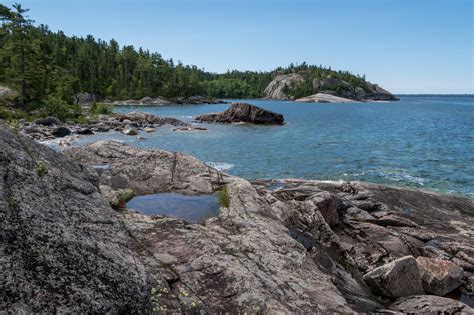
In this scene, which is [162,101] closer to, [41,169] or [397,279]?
[397,279]

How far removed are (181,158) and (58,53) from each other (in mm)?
162693

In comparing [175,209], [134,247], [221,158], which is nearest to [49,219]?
[134,247]

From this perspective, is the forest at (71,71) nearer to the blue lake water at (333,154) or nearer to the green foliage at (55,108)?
the green foliage at (55,108)

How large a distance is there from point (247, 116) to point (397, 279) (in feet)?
241

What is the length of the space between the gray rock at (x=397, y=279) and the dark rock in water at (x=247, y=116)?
233ft

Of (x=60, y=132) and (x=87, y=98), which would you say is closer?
(x=60, y=132)

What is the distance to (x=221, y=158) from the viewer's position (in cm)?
4119

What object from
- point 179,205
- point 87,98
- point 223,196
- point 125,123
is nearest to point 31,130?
point 125,123

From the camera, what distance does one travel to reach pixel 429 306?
36.6 ft

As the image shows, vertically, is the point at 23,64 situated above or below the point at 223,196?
above

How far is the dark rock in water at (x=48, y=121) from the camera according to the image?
54.8m

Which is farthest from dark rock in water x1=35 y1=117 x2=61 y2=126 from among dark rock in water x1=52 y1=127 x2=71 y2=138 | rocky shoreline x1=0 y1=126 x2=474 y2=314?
rocky shoreline x1=0 y1=126 x2=474 y2=314

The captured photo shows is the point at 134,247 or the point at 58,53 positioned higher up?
the point at 58,53

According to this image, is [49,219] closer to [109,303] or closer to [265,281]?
[109,303]
